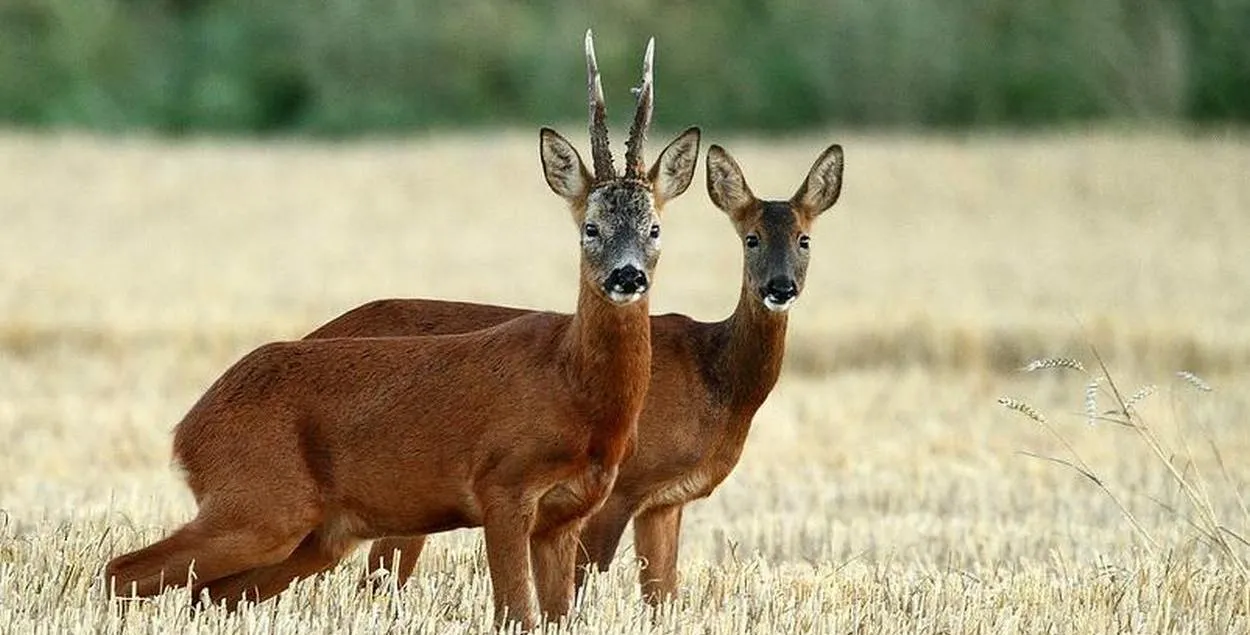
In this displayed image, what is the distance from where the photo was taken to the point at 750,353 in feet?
35.0

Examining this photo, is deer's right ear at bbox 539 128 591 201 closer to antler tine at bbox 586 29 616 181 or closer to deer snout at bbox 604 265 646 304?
antler tine at bbox 586 29 616 181

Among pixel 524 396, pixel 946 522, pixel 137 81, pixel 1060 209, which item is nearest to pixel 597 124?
pixel 524 396

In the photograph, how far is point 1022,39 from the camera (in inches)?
1785

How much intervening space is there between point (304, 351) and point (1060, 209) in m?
23.7

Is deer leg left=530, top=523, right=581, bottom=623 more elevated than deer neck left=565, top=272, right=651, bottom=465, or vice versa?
deer neck left=565, top=272, right=651, bottom=465

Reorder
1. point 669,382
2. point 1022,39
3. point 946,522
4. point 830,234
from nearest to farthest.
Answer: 1. point 669,382
2. point 946,522
3. point 830,234
4. point 1022,39

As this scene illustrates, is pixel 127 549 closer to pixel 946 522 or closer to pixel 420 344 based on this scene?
pixel 420 344

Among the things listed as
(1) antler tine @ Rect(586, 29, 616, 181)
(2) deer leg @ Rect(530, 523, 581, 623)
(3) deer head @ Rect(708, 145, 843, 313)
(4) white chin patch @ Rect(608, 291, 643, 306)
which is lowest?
(2) deer leg @ Rect(530, 523, 581, 623)

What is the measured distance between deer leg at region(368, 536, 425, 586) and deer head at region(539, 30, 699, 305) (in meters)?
2.06

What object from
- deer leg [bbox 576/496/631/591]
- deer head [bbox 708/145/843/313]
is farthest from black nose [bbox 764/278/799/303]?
deer leg [bbox 576/496/631/591]

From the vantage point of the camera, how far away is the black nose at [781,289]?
408 inches

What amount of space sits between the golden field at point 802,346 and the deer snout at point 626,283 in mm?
1253

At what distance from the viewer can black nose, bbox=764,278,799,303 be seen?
34.0 ft

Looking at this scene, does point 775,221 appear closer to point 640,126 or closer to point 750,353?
point 750,353
